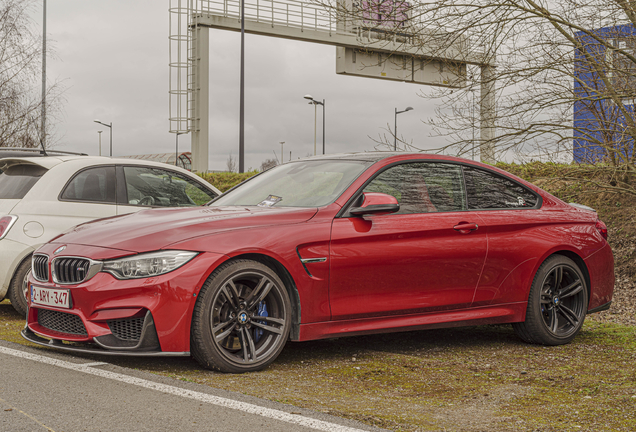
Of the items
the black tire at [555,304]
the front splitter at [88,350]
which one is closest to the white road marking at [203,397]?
the front splitter at [88,350]

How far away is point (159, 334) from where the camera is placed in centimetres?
429

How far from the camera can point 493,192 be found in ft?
19.6

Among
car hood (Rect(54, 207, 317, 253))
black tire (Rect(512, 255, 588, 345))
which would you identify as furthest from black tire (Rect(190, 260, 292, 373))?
black tire (Rect(512, 255, 588, 345))

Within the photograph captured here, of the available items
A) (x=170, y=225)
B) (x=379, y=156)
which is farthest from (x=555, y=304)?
(x=170, y=225)

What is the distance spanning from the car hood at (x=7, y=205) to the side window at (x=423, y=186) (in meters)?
3.68

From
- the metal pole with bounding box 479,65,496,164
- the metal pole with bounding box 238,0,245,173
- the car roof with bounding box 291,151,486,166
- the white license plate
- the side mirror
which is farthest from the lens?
the metal pole with bounding box 238,0,245,173

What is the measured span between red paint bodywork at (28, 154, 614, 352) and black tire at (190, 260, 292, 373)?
0.27ft

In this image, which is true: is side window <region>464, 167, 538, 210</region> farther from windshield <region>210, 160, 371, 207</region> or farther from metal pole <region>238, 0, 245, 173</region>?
metal pole <region>238, 0, 245, 173</region>

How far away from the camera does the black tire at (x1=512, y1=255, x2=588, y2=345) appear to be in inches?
230

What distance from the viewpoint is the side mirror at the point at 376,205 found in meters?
4.95

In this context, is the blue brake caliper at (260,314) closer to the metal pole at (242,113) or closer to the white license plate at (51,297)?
the white license plate at (51,297)

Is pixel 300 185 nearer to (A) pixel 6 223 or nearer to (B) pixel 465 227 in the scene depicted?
(B) pixel 465 227

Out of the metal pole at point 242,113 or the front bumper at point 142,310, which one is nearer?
the front bumper at point 142,310

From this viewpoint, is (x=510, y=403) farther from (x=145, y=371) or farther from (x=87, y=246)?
(x=87, y=246)
